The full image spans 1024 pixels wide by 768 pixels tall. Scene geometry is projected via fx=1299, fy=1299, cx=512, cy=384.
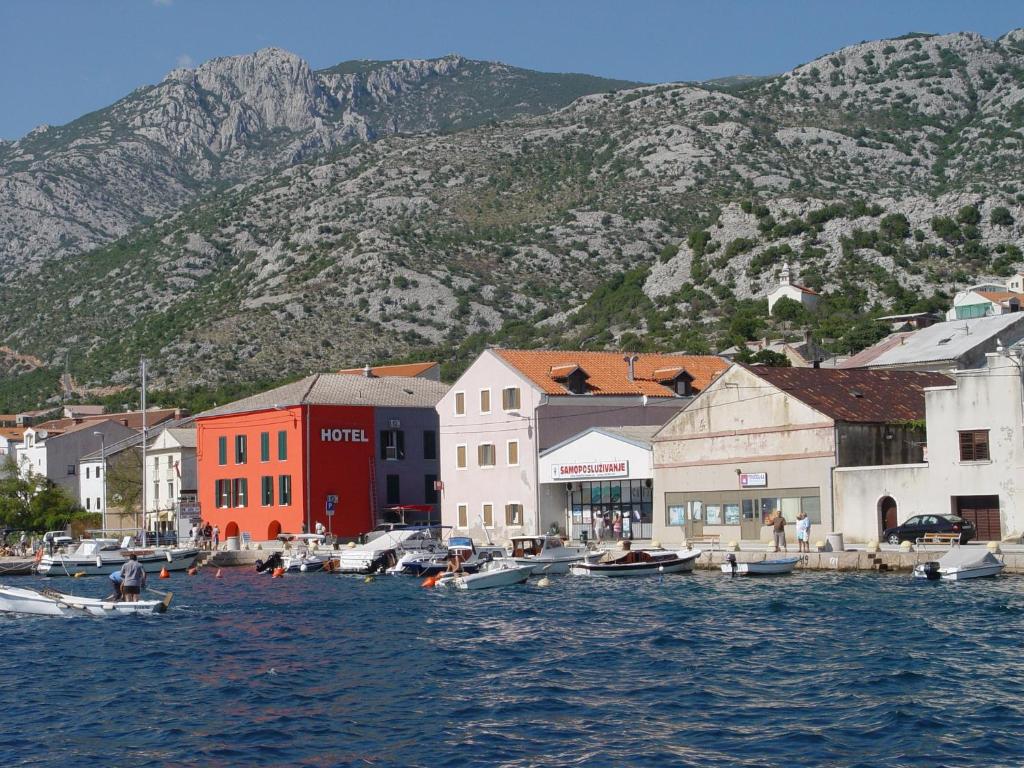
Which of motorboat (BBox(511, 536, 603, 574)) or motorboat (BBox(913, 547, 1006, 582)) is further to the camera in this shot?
motorboat (BBox(511, 536, 603, 574))

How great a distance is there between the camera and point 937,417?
5078 cm

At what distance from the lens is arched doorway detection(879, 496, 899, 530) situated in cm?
5212

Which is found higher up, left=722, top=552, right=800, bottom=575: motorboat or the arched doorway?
the arched doorway

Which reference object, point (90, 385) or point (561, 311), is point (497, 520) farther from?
point (90, 385)

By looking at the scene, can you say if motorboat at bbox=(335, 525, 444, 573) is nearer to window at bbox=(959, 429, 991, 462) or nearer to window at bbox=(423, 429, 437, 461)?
window at bbox=(423, 429, 437, 461)

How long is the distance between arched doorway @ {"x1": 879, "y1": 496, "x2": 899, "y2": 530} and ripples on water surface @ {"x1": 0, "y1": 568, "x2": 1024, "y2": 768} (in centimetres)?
719

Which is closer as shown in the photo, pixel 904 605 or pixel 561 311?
pixel 904 605

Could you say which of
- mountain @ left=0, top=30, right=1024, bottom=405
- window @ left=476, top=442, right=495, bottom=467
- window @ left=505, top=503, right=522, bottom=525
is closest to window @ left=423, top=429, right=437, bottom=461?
window @ left=476, top=442, right=495, bottom=467

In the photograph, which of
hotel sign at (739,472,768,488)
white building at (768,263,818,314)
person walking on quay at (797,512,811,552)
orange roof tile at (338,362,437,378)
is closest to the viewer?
person walking on quay at (797,512,811,552)

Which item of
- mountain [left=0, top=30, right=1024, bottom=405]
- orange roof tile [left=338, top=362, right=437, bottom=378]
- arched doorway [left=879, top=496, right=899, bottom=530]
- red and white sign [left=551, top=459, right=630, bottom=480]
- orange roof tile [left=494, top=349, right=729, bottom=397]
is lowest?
arched doorway [left=879, top=496, right=899, bottom=530]

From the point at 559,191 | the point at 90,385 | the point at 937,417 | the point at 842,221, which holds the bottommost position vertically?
the point at 937,417

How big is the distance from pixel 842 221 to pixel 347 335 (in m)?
52.0

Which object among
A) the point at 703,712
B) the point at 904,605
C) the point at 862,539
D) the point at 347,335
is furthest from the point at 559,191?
the point at 703,712

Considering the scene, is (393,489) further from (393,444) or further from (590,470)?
(590,470)
